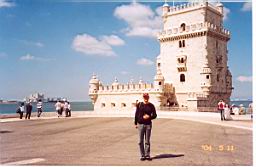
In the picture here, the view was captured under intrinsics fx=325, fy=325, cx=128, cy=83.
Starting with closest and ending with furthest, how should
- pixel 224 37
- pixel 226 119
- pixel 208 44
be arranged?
pixel 226 119 → pixel 208 44 → pixel 224 37

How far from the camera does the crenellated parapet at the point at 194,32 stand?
36.7m

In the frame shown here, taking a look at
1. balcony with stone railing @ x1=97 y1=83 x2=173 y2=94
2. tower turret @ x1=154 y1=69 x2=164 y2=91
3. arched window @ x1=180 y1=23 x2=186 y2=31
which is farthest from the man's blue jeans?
arched window @ x1=180 y1=23 x2=186 y2=31

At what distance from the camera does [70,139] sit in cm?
1227

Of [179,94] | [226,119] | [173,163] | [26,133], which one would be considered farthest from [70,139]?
[179,94]

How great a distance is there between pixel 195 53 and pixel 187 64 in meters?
1.59

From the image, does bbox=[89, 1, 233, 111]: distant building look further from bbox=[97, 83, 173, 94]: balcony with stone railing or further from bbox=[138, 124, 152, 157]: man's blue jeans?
bbox=[138, 124, 152, 157]: man's blue jeans

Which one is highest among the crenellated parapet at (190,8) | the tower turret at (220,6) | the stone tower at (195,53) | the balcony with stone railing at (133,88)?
the tower turret at (220,6)

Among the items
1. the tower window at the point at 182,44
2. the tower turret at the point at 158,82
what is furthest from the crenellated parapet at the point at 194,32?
the tower turret at the point at 158,82

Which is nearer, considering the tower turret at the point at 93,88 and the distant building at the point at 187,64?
Answer: the distant building at the point at 187,64

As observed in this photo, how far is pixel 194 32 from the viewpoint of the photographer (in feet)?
122

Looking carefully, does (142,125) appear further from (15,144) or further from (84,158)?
(15,144)

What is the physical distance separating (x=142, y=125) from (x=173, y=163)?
1.31 metres

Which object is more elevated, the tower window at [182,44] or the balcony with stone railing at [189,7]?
the balcony with stone railing at [189,7]

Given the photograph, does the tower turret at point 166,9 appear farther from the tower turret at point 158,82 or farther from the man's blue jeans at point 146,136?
the man's blue jeans at point 146,136
